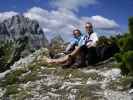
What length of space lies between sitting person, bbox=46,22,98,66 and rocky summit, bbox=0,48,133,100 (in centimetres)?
42

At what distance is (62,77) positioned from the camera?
13.8 metres

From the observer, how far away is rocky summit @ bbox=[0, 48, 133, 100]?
37.2 ft

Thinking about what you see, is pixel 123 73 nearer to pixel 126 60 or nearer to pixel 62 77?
pixel 126 60

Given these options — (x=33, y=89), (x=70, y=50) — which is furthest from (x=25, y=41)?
(x=33, y=89)

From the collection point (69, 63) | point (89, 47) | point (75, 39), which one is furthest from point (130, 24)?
point (75, 39)

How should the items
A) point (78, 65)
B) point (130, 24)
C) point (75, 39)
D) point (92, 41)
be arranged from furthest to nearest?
1. point (75, 39)
2. point (92, 41)
3. point (78, 65)
4. point (130, 24)

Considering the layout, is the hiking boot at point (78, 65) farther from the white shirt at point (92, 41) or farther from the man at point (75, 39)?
the man at point (75, 39)

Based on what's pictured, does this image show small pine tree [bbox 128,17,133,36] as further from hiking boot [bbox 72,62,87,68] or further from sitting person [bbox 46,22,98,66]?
hiking boot [bbox 72,62,87,68]

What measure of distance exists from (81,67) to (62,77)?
1776 millimetres

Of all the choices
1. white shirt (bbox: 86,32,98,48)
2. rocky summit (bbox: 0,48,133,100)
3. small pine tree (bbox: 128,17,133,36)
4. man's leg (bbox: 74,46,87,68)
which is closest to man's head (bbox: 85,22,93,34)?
white shirt (bbox: 86,32,98,48)

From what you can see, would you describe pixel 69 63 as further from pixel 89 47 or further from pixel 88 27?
pixel 88 27

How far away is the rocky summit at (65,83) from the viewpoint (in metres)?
11.3

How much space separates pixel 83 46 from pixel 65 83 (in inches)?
126

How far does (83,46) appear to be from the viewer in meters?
15.5
